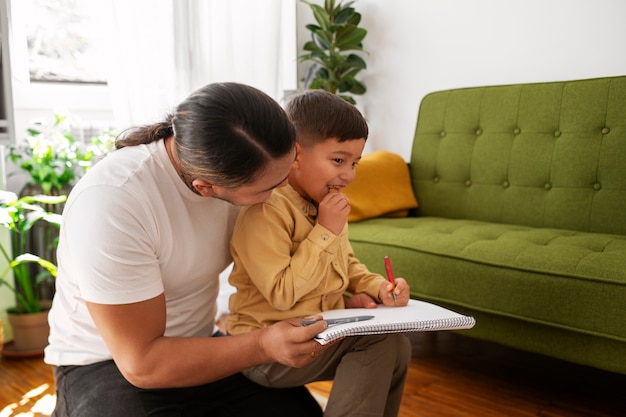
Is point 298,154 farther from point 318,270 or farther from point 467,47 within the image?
point 467,47

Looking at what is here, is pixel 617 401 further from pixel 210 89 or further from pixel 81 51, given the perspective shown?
pixel 81 51

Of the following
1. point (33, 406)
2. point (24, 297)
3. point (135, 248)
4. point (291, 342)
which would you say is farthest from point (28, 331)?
point (291, 342)

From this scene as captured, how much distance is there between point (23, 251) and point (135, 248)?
4.84ft

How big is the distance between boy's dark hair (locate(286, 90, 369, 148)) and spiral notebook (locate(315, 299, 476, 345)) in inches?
13.4

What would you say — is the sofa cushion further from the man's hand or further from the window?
the window

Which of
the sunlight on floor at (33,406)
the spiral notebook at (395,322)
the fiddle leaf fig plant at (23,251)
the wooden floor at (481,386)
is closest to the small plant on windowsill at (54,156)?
the fiddle leaf fig plant at (23,251)

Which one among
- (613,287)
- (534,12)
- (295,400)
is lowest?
(295,400)

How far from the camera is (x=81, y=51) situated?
2.87 metres

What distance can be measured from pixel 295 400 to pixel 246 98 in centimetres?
61

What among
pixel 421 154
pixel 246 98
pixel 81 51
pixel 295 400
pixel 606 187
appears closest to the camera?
pixel 246 98

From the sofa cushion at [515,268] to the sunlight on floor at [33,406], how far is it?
1.06 meters

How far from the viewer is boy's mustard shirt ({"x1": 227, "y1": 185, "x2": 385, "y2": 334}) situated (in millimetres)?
1093

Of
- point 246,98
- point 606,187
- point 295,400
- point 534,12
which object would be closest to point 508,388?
point 606,187

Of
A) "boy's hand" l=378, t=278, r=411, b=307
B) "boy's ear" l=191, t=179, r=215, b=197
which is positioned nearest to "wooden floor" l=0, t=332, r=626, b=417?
"boy's hand" l=378, t=278, r=411, b=307
